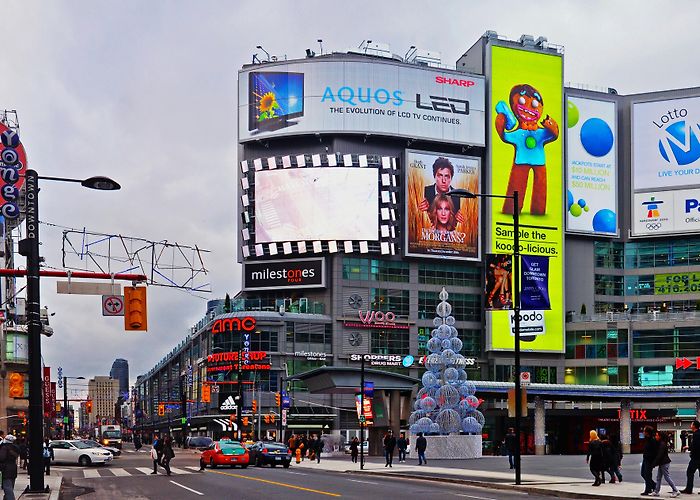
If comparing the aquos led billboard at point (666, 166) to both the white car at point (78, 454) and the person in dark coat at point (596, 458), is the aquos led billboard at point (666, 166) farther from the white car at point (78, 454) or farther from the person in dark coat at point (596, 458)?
the person in dark coat at point (596, 458)

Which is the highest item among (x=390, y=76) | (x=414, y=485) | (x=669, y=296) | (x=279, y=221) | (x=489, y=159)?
(x=390, y=76)

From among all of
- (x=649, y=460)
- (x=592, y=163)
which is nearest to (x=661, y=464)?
(x=649, y=460)

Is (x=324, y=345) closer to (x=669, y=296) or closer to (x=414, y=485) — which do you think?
(x=669, y=296)

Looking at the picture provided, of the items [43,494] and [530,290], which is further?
[530,290]

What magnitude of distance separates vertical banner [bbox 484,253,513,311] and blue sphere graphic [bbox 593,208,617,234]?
9962cm

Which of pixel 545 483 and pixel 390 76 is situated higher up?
pixel 390 76

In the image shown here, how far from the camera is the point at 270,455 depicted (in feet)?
A: 175

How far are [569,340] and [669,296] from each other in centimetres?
1508

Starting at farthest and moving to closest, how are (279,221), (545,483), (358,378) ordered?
(279,221), (358,378), (545,483)

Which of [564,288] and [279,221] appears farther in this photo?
[564,288]

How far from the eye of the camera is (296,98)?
121062 millimetres

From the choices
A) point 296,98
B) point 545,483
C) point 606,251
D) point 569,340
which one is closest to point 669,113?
point 606,251

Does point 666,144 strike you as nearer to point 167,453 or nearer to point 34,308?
point 167,453

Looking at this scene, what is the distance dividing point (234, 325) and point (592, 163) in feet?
166
